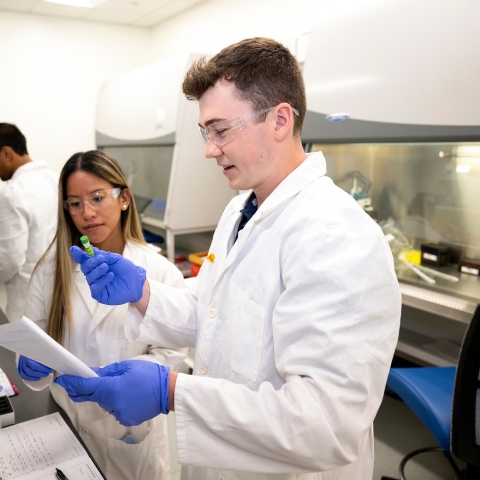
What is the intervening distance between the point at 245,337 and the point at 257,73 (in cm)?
55

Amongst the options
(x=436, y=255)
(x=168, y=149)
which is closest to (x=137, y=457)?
(x=436, y=255)

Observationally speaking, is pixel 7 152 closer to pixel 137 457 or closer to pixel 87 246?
pixel 87 246

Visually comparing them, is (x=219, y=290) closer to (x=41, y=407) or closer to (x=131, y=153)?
(x=41, y=407)

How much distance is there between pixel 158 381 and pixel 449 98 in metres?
1.50

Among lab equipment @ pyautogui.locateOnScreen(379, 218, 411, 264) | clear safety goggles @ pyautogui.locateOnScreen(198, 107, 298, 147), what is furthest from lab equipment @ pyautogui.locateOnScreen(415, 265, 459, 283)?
clear safety goggles @ pyautogui.locateOnScreen(198, 107, 298, 147)

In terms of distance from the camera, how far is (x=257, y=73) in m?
0.90

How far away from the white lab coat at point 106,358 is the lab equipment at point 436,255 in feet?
4.50

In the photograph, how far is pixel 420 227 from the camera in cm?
226

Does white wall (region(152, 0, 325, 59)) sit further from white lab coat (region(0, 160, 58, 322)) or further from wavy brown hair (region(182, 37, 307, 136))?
wavy brown hair (region(182, 37, 307, 136))

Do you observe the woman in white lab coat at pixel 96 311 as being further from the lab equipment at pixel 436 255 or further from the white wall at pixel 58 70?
the white wall at pixel 58 70


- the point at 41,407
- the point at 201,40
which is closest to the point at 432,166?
the point at 41,407

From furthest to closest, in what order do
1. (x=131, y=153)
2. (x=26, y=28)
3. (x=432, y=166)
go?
(x=26, y=28) → (x=131, y=153) → (x=432, y=166)

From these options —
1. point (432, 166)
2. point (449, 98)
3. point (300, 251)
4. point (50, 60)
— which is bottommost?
point (300, 251)

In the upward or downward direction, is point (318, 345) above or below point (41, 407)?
above
